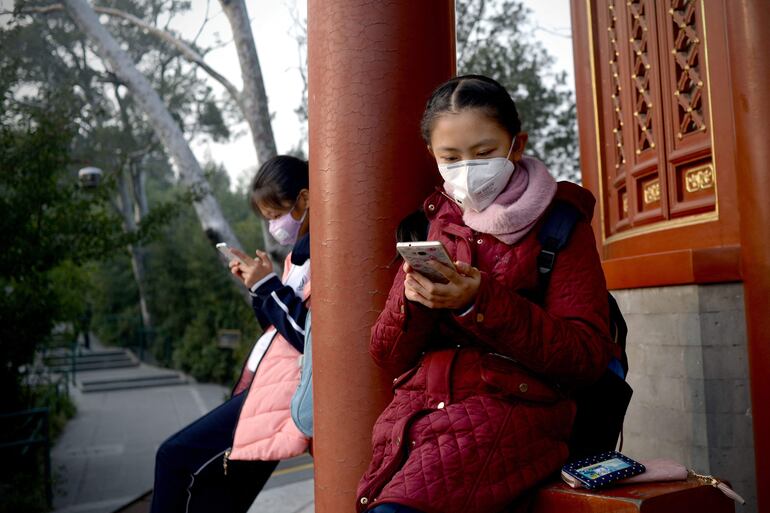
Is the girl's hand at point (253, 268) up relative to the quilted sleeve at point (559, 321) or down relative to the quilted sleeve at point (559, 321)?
up

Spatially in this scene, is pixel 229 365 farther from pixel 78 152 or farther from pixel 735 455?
pixel 735 455

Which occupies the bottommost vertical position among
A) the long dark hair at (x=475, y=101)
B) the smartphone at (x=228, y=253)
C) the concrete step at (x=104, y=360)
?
the concrete step at (x=104, y=360)

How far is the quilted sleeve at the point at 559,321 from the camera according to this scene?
4.88ft

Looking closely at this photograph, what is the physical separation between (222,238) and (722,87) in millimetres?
8577

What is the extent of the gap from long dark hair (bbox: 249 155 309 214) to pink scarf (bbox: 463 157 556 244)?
47.7 inches

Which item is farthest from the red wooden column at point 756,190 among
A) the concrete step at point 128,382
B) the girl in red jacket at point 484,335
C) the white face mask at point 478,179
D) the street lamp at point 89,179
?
the concrete step at point 128,382

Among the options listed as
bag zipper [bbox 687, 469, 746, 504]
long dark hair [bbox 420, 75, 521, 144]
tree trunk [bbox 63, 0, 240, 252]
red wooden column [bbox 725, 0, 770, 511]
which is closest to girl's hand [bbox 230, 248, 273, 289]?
long dark hair [bbox 420, 75, 521, 144]

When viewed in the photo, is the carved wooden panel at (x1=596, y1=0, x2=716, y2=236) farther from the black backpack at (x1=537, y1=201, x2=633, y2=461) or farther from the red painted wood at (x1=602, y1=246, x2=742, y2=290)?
the black backpack at (x1=537, y1=201, x2=633, y2=461)

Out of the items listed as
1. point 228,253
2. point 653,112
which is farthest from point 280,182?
point 653,112

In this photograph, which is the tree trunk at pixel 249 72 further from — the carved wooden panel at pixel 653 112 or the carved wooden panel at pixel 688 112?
the carved wooden panel at pixel 688 112

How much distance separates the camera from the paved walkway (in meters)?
5.96

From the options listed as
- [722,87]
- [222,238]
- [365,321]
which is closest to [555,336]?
[365,321]

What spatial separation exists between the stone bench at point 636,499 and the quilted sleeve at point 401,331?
0.41 m

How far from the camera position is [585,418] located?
1.78m
